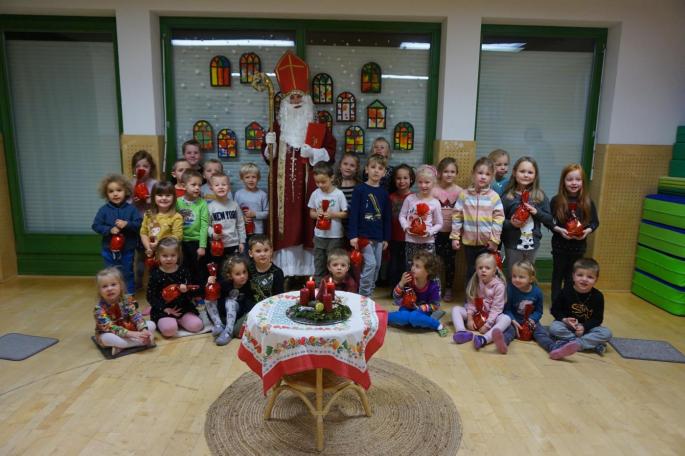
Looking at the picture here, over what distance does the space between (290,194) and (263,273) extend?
1089mm

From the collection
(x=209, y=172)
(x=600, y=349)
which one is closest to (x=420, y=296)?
(x=600, y=349)

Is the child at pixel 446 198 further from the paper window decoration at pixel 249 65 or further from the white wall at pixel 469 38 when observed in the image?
the paper window decoration at pixel 249 65

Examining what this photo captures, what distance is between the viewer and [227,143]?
5164 mm

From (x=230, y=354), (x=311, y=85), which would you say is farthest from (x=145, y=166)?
(x=230, y=354)

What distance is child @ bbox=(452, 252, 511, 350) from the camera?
389 cm

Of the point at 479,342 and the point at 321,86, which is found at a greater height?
the point at 321,86

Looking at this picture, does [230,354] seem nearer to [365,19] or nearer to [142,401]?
[142,401]

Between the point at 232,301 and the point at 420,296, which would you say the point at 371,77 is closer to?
the point at 420,296

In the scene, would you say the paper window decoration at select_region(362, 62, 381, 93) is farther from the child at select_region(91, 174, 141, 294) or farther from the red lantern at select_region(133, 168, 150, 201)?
the child at select_region(91, 174, 141, 294)

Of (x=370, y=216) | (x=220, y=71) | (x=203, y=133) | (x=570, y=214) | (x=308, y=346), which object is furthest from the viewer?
(x=203, y=133)

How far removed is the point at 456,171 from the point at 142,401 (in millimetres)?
3243

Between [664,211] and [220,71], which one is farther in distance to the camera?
[220,71]

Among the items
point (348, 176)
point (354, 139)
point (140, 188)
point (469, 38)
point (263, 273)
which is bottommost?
point (263, 273)

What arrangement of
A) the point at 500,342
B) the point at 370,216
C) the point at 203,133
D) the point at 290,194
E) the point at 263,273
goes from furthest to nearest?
the point at 203,133 < the point at 290,194 < the point at 370,216 < the point at 263,273 < the point at 500,342
